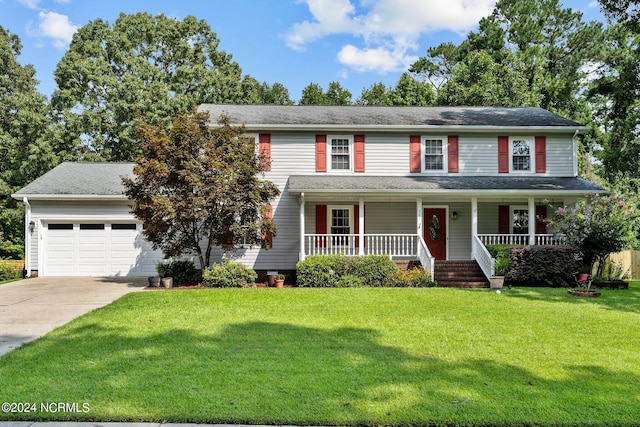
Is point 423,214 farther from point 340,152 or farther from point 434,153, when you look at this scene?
point 340,152

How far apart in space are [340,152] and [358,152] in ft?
2.19

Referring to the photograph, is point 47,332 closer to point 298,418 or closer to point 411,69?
point 298,418

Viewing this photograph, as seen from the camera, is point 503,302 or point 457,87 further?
point 457,87

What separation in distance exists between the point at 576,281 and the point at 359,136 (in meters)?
8.51

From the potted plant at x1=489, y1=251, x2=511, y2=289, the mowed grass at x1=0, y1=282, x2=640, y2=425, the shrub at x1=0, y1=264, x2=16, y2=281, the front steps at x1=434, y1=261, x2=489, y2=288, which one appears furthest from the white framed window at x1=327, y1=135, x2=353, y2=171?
the shrub at x1=0, y1=264, x2=16, y2=281

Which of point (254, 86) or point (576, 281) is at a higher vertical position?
point (254, 86)

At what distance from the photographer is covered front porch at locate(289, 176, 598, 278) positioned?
1385cm

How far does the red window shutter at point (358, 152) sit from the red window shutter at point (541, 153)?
6.65 metres

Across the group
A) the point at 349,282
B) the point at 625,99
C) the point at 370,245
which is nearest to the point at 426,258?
the point at 370,245

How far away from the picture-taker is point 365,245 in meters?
15.3

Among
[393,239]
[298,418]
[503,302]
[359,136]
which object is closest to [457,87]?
[359,136]

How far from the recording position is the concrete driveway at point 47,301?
23.5 feet

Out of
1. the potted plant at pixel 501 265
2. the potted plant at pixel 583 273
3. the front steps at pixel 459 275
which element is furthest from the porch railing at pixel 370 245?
the potted plant at pixel 583 273

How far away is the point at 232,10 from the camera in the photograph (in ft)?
47.6
